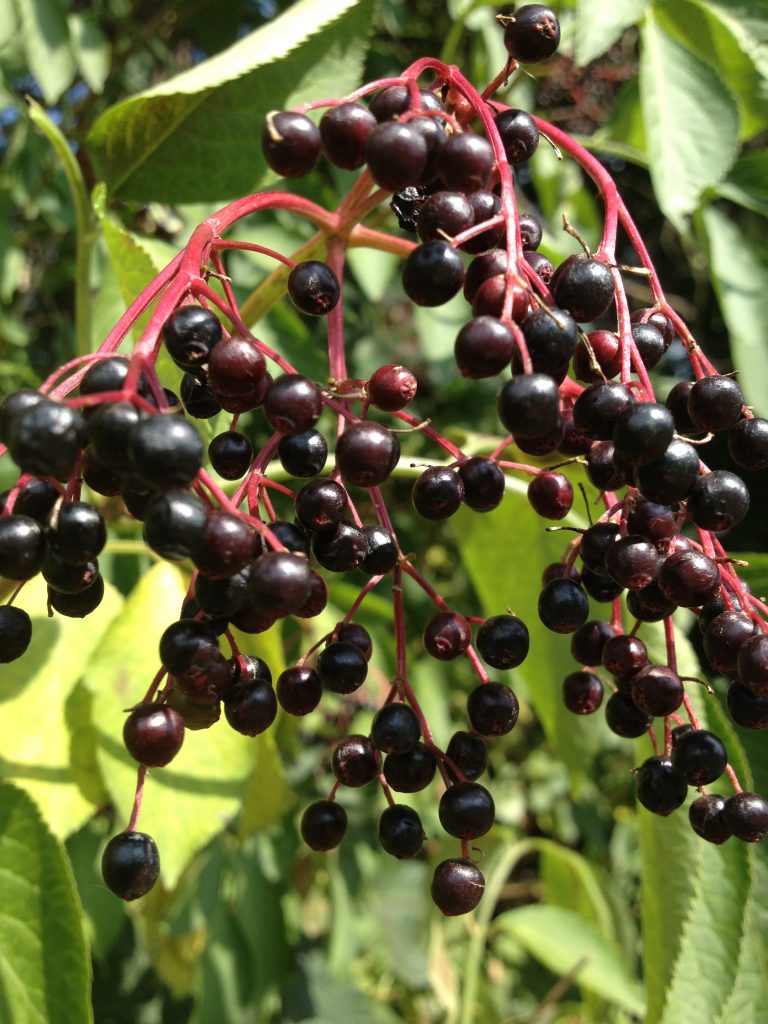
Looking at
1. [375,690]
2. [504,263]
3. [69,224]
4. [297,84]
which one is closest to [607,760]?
[375,690]

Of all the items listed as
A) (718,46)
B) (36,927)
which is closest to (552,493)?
(36,927)

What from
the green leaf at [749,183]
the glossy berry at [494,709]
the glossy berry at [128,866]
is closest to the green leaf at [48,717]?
the glossy berry at [128,866]

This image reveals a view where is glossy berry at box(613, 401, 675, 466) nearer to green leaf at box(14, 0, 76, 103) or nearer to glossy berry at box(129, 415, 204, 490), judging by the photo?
glossy berry at box(129, 415, 204, 490)

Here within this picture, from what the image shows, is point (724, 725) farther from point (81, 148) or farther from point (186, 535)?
point (81, 148)

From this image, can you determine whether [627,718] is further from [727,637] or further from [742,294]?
[742,294]

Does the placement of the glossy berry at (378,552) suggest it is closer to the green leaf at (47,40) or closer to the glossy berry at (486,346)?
the glossy berry at (486,346)
